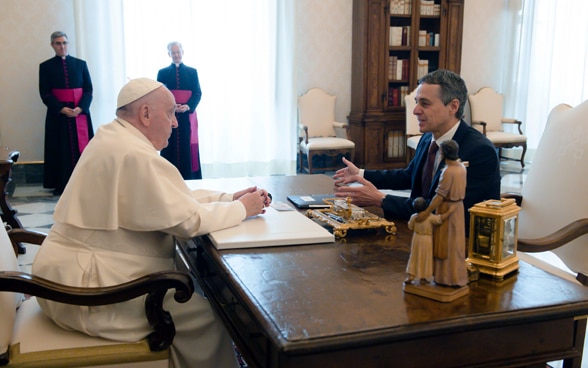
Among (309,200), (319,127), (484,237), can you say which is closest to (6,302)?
(309,200)

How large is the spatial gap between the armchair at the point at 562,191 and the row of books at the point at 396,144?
5157 mm

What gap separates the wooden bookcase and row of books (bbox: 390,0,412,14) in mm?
14

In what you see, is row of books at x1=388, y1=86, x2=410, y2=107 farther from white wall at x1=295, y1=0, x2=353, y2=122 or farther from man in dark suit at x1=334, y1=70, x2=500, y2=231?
man in dark suit at x1=334, y1=70, x2=500, y2=231

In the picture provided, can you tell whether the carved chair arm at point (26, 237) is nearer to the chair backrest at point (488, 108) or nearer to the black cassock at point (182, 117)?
the black cassock at point (182, 117)

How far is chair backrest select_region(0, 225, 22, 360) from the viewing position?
1720 mm

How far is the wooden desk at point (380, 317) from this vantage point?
A: 1.25 metres

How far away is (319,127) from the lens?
789 centimetres

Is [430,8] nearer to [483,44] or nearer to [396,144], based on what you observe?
[483,44]

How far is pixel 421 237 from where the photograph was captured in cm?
140

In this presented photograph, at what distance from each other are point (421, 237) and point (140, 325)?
1.01 meters

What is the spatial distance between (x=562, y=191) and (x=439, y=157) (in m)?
0.71

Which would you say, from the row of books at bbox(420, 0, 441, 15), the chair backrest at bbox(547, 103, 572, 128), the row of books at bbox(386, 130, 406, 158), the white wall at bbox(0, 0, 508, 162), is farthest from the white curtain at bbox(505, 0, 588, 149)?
the chair backrest at bbox(547, 103, 572, 128)

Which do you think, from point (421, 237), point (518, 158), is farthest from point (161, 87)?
point (518, 158)

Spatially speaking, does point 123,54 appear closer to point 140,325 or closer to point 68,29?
point 68,29
